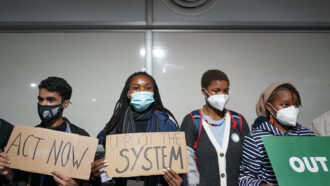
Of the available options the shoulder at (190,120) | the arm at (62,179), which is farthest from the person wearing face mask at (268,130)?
the arm at (62,179)

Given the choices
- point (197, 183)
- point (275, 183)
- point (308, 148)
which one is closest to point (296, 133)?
point (308, 148)

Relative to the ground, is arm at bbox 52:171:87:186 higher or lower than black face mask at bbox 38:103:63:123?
lower

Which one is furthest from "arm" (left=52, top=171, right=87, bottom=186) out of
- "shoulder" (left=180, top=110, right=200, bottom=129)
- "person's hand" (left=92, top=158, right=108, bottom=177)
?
"shoulder" (left=180, top=110, right=200, bottom=129)

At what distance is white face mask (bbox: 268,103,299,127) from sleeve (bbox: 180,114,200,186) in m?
0.73

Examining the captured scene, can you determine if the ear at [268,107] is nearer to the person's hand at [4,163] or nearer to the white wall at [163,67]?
the white wall at [163,67]

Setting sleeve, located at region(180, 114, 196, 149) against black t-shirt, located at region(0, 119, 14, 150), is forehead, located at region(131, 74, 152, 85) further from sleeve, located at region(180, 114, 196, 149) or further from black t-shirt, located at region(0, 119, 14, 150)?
black t-shirt, located at region(0, 119, 14, 150)

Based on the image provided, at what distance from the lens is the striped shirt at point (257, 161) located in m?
1.58

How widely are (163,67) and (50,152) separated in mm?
1837

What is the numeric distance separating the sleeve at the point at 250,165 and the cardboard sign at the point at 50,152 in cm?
118

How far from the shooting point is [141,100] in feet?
6.08

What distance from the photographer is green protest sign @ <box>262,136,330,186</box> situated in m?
1.40

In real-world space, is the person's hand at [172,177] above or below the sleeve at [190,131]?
below

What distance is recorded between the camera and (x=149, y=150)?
1.51m

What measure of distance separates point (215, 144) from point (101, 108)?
1746 mm
